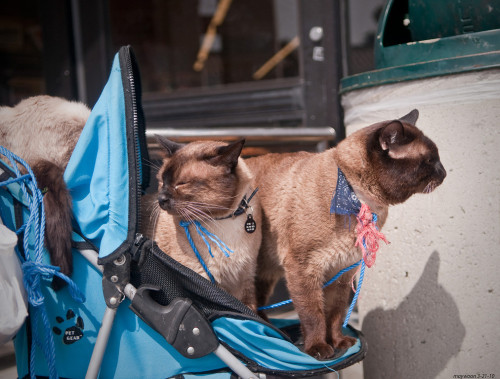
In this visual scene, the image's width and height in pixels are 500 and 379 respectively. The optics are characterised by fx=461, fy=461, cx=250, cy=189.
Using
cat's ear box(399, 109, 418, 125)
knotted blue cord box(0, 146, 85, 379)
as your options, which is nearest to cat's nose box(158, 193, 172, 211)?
knotted blue cord box(0, 146, 85, 379)

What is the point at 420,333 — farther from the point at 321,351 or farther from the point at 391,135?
the point at 391,135

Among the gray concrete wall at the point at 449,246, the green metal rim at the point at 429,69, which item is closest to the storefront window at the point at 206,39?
the green metal rim at the point at 429,69

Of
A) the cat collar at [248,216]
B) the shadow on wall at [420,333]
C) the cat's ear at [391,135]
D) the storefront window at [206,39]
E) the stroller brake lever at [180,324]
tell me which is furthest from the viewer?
the storefront window at [206,39]

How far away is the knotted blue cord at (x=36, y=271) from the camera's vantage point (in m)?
1.26

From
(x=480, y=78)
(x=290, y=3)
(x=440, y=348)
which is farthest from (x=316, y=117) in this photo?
(x=440, y=348)

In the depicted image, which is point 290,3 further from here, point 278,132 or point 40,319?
point 40,319

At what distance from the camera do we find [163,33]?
12.9 ft

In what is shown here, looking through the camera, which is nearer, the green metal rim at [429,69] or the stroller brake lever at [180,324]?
the stroller brake lever at [180,324]

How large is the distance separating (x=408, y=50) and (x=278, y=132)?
2.53ft

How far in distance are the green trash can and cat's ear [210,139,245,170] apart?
663 mm

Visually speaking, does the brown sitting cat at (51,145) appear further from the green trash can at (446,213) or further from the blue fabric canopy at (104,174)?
the green trash can at (446,213)

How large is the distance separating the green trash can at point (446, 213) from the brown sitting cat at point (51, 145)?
1133 mm

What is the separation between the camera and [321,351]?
145cm

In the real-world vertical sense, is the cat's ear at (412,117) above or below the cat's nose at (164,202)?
above
